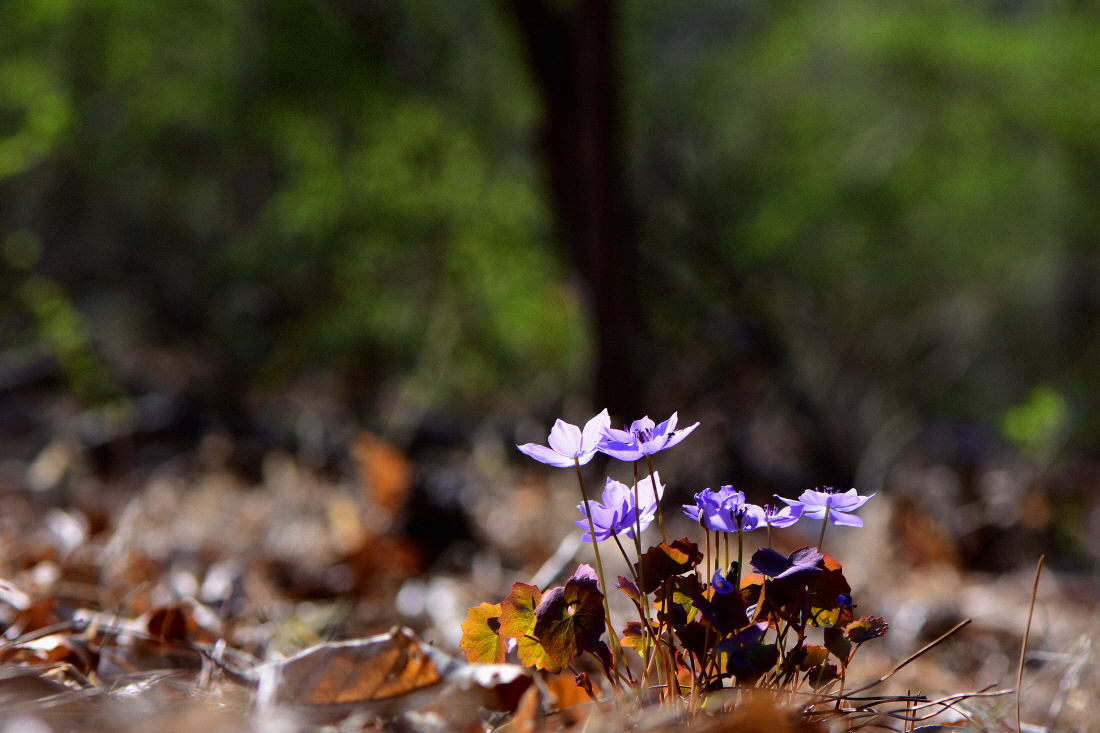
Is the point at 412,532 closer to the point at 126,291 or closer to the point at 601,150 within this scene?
the point at 601,150

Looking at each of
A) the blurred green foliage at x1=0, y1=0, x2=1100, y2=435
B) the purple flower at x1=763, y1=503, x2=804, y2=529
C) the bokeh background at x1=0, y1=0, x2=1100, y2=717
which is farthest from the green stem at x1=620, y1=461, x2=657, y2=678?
the blurred green foliage at x1=0, y1=0, x2=1100, y2=435

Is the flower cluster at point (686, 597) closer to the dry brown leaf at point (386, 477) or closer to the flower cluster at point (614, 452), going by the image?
the flower cluster at point (614, 452)

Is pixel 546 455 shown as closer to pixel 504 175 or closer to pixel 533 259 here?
pixel 533 259

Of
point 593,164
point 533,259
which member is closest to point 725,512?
point 593,164

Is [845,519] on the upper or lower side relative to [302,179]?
lower

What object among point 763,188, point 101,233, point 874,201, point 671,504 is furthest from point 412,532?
point 101,233

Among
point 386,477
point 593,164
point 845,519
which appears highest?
point 593,164

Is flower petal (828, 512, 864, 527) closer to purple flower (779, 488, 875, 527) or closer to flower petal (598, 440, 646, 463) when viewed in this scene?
purple flower (779, 488, 875, 527)
